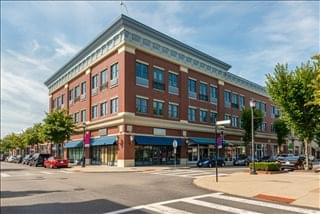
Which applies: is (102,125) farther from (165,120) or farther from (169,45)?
(169,45)

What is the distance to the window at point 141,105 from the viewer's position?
144 ft

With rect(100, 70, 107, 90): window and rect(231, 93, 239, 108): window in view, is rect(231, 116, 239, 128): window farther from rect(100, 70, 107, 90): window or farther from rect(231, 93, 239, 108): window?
rect(100, 70, 107, 90): window

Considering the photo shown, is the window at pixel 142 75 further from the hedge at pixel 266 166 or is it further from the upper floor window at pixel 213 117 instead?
the hedge at pixel 266 166

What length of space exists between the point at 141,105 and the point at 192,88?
11271mm

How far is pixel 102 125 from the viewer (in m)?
46.7

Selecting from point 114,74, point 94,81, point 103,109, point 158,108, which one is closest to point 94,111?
point 103,109

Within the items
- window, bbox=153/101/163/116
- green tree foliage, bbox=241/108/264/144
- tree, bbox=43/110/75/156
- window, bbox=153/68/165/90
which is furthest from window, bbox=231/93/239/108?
tree, bbox=43/110/75/156

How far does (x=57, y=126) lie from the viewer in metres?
49.4

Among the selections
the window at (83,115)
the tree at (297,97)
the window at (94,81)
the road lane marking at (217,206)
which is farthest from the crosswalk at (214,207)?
the window at (83,115)

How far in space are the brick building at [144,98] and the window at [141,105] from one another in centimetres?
12

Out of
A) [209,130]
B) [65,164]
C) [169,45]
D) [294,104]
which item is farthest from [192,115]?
[294,104]

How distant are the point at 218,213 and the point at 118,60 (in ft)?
114

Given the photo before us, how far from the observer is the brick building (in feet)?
141

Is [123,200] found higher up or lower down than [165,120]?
lower down
